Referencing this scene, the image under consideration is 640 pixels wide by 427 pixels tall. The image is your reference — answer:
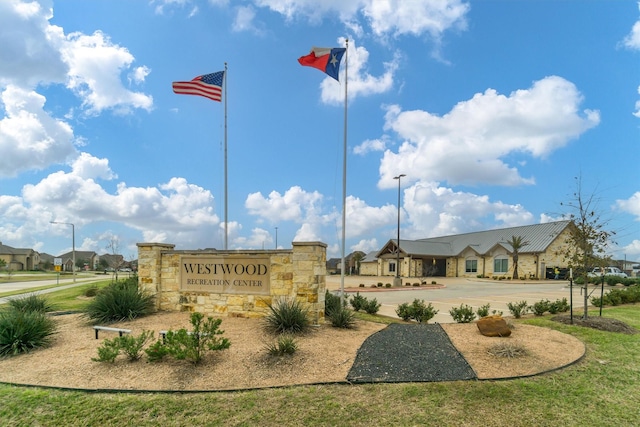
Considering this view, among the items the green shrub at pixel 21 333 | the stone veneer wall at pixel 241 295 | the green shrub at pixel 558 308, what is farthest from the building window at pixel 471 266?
the green shrub at pixel 21 333

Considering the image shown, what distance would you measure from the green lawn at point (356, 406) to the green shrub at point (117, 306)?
3.98 metres

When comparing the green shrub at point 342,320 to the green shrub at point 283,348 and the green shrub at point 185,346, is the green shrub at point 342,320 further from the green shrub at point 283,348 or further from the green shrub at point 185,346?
the green shrub at point 185,346

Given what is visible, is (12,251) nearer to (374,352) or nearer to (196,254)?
(196,254)

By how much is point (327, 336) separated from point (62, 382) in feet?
15.5

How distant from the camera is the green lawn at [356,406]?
4887mm

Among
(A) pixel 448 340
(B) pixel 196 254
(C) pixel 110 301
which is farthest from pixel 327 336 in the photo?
(C) pixel 110 301

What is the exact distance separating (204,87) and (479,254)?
1536 inches

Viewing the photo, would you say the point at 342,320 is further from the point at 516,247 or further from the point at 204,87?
the point at 516,247

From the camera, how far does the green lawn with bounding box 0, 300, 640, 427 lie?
489 centimetres

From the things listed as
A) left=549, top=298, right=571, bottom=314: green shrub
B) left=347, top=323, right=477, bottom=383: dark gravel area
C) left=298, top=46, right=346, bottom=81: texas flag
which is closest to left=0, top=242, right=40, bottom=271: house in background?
left=298, top=46, right=346, bottom=81: texas flag

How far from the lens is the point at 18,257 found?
77.7 m

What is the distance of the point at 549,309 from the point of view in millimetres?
12859

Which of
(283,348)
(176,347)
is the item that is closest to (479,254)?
(283,348)

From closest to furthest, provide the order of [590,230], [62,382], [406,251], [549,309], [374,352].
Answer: [62,382] < [374,352] < [590,230] < [549,309] < [406,251]
